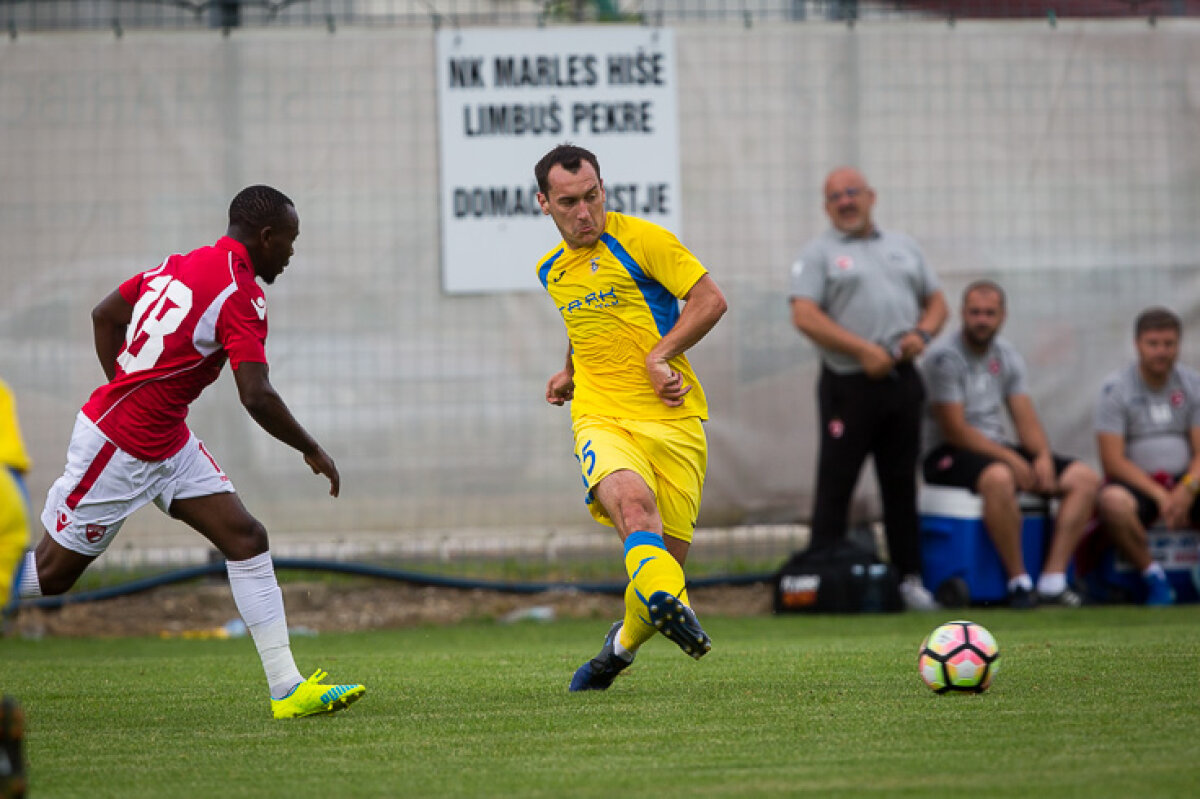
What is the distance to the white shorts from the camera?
571cm

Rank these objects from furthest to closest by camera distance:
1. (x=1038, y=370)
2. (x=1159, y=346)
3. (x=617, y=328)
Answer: (x=1038, y=370) < (x=1159, y=346) < (x=617, y=328)

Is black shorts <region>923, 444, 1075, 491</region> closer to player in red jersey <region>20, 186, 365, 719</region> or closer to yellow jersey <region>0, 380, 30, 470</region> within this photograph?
player in red jersey <region>20, 186, 365, 719</region>

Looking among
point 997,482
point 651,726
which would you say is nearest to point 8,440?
point 651,726

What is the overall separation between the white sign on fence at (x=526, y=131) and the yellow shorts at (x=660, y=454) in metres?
4.63

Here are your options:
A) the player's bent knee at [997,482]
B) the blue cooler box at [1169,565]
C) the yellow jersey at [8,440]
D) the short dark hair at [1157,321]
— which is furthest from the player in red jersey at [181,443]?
the short dark hair at [1157,321]

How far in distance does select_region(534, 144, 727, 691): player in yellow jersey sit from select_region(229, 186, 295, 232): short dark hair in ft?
3.59

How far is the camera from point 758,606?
10773 mm

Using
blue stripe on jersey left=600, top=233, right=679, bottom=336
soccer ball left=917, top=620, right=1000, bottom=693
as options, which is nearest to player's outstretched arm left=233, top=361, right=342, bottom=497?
blue stripe on jersey left=600, top=233, right=679, bottom=336

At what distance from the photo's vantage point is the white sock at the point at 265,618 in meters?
5.70

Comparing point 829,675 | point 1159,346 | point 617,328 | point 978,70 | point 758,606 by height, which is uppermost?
point 978,70

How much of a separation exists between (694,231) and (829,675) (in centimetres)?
507

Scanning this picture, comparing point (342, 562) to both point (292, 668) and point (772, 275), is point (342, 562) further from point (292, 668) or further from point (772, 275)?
point (292, 668)

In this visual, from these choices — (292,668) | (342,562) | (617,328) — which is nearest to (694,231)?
(342,562)

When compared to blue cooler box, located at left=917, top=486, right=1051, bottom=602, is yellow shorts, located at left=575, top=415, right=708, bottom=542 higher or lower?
higher
